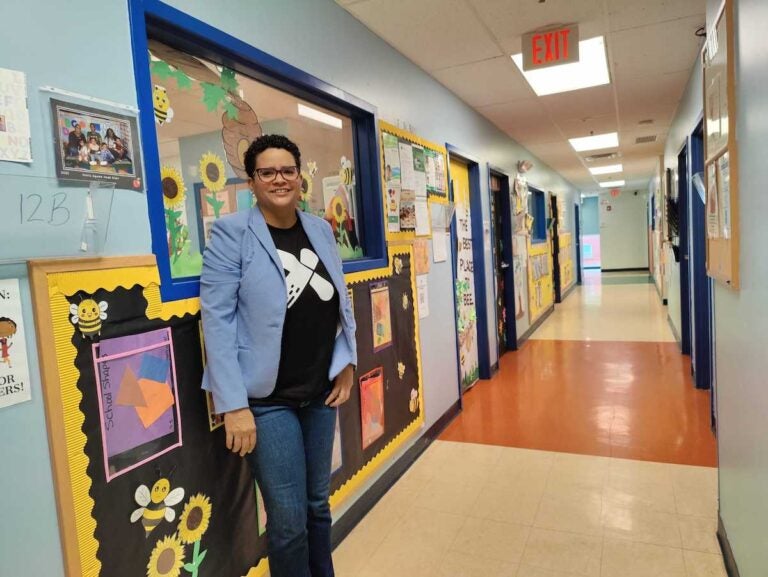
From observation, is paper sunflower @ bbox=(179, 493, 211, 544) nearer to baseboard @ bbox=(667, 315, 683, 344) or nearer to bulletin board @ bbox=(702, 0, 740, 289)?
bulletin board @ bbox=(702, 0, 740, 289)

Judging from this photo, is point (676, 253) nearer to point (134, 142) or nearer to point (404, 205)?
point (404, 205)

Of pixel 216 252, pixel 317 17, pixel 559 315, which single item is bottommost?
pixel 559 315

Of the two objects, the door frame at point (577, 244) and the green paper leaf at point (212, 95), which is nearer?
the green paper leaf at point (212, 95)

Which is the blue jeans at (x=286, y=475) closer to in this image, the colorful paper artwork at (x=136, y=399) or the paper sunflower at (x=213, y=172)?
the colorful paper artwork at (x=136, y=399)

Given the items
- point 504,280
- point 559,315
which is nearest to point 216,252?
point 504,280

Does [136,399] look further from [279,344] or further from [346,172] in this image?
[346,172]

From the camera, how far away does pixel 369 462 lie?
2600mm

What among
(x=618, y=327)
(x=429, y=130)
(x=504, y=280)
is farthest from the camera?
(x=618, y=327)

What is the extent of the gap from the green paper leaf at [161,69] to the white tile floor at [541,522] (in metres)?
1.95

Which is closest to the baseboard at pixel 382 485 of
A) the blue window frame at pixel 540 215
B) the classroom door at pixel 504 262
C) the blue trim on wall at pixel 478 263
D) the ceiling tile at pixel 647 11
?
the blue trim on wall at pixel 478 263

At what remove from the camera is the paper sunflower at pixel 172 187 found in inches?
64.0

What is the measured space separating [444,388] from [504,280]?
8.50 feet

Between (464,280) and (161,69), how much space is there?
10.6 feet

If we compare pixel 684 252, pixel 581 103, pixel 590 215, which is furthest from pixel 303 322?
pixel 590 215
